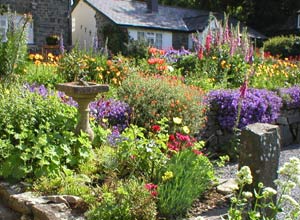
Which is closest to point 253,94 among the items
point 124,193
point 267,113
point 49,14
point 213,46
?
point 267,113

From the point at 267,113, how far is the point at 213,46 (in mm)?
2831

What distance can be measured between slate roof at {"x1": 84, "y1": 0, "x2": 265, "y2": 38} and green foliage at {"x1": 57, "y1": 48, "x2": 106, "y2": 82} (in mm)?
14346

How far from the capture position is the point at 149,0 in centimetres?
2534

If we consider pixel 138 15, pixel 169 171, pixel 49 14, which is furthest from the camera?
pixel 138 15

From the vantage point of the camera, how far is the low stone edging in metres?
3.20

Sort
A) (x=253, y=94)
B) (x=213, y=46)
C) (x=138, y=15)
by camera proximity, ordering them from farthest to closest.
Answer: (x=138, y=15), (x=213, y=46), (x=253, y=94)

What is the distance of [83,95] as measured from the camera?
4.16 m

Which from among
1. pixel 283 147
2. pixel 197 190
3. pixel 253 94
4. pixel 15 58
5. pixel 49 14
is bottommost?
pixel 283 147

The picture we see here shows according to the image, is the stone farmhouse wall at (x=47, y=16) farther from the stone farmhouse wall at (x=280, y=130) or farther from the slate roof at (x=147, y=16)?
the stone farmhouse wall at (x=280, y=130)

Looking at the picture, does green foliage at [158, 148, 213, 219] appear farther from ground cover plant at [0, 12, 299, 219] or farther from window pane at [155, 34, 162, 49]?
window pane at [155, 34, 162, 49]

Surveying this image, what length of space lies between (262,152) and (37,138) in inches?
77.1

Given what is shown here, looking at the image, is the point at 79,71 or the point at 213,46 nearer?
the point at 79,71

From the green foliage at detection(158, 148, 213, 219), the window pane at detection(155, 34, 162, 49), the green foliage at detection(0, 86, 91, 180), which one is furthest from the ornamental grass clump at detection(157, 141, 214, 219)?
the window pane at detection(155, 34, 162, 49)

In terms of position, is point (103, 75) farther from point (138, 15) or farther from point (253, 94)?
point (138, 15)
